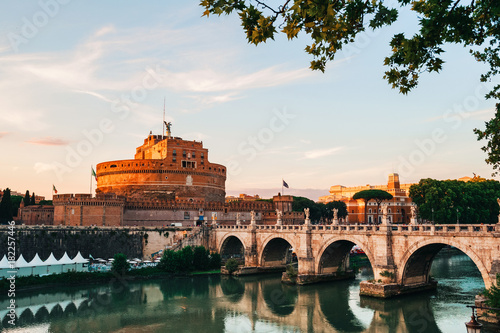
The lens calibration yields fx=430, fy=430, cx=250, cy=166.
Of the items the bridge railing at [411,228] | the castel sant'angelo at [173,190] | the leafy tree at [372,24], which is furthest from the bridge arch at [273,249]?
the leafy tree at [372,24]

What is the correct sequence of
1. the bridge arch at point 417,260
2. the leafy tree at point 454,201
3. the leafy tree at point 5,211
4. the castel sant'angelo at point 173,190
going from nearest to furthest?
the bridge arch at point 417,260
the leafy tree at point 5,211
the leafy tree at point 454,201
the castel sant'angelo at point 173,190

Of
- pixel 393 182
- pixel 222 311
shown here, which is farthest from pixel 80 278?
pixel 393 182

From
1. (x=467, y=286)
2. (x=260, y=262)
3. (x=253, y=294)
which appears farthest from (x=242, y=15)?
(x=260, y=262)

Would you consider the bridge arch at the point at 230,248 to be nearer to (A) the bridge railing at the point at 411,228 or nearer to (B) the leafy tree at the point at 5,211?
(A) the bridge railing at the point at 411,228

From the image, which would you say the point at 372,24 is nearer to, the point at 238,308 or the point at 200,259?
the point at 238,308

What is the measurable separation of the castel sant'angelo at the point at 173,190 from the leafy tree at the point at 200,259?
11956mm

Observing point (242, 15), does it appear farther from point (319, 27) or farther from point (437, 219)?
point (437, 219)

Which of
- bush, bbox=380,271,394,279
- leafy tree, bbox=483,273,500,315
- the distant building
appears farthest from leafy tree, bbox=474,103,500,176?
the distant building

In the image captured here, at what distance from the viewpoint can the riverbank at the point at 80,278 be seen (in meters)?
35.5

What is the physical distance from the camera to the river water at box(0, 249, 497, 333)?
2609cm

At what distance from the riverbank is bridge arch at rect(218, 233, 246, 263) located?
624 cm

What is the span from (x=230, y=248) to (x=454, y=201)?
31.4 m

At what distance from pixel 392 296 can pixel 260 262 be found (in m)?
18.1

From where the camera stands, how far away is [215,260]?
49.1m
